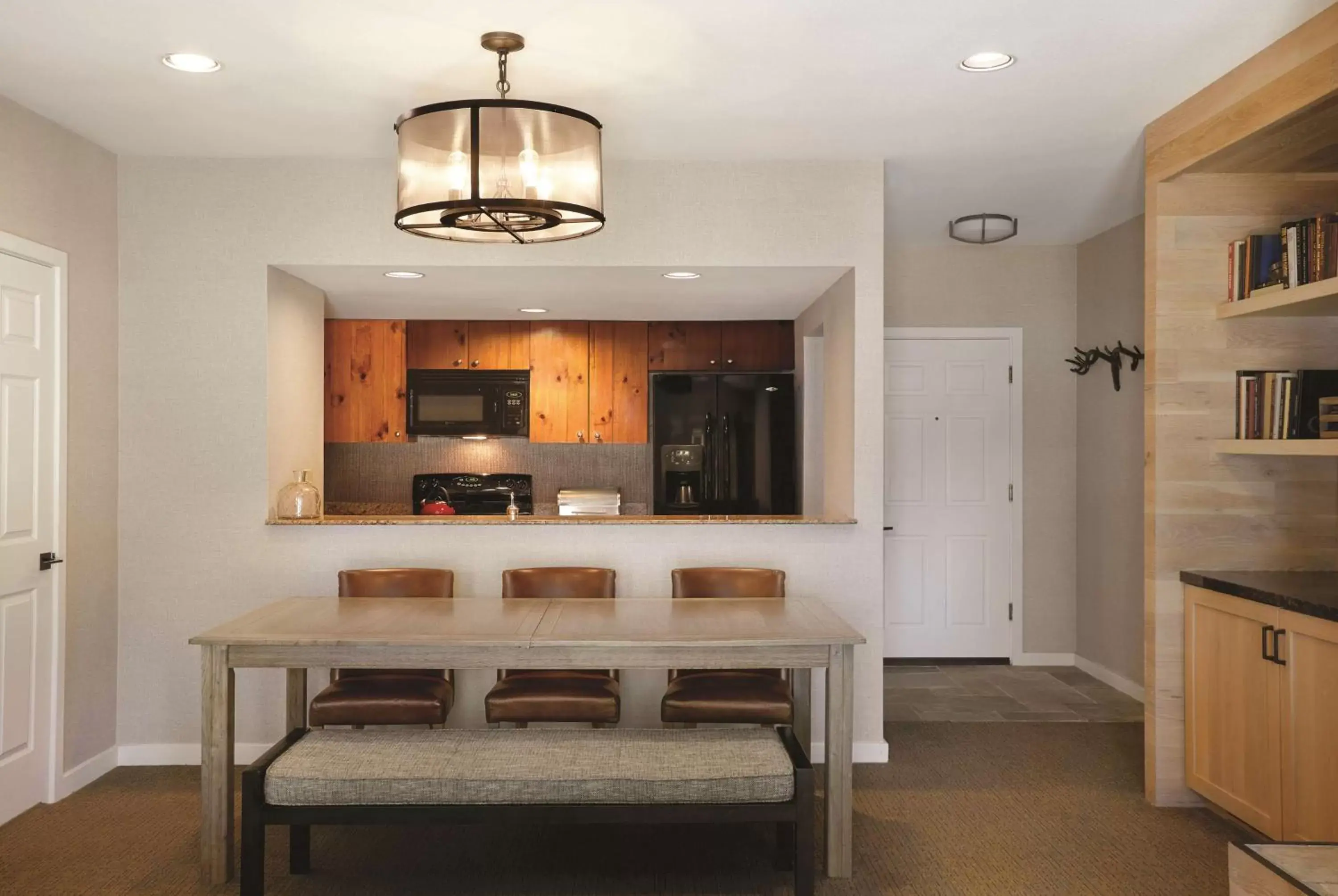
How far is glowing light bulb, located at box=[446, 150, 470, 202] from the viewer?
106 inches

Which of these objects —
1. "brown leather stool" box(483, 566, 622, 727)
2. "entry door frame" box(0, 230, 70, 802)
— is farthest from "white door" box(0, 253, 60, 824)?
"brown leather stool" box(483, 566, 622, 727)

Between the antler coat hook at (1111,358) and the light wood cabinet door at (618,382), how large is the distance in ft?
8.62

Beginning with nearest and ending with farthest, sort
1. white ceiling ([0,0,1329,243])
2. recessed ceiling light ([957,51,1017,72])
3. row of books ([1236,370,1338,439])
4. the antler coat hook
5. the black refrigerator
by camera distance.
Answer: white ceiling ([0,0,1329,243])
recessed ceiling light ([957,51,1017,72])
row of books ([1236,370,1338,439])
the antler coat hook
the black refrigerator

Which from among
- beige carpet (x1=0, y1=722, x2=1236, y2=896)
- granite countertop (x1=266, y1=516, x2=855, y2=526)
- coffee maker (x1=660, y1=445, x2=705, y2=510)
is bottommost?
beige carpet (x1=0, y1=722, x2=1236, y2=896)

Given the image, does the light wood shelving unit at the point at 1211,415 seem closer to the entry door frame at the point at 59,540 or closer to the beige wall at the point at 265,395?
the beige wall at the point at 265,395

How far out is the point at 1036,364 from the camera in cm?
611

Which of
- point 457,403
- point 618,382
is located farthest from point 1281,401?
point 457,403

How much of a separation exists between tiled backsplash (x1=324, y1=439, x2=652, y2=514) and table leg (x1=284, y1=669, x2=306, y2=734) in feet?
10.8

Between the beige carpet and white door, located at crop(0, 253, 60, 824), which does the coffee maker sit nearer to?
the beige carpet

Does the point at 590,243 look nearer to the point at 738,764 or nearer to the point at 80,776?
the point at 738,764

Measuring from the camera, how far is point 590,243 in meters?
4.25

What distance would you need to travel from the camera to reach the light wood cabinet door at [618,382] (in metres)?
6.75

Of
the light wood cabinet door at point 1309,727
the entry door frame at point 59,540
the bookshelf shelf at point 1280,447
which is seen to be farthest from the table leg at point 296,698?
the bookshelf shelf at point 1280,447

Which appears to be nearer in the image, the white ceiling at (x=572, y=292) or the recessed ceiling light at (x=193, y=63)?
the recessed ceiling light at (x=193, y=63)
